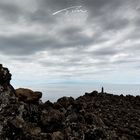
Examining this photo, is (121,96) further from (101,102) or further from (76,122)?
(76,122)

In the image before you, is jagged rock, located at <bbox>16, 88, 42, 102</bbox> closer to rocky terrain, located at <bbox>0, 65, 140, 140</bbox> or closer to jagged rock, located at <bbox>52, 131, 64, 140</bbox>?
rocky terrain, located at <bbox>0, 65, 140, 140</bbox>

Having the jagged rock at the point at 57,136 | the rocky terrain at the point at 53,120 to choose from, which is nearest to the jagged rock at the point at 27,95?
the rocky terrain at the point at 53,120

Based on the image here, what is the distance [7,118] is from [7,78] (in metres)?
5.50

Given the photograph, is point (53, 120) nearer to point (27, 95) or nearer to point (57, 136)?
point (57, 136)

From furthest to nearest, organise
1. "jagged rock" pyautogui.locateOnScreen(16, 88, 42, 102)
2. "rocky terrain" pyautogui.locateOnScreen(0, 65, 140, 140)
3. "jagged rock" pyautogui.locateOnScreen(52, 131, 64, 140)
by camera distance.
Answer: "jagged rock" pyautogui.locateOnScreen(16, 88, 42, 102) → "rocky terrain" pyautogui.locateOnScreen(0, 65, 140, 140) → "jagged rock" pyautogui.locateOnScreen(52, 131, 64, 140)

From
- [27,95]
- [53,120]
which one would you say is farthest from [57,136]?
[27,95]

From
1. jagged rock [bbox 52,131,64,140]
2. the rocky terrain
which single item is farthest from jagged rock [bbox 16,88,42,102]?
jagged rock [bbox 52,131,64,140]

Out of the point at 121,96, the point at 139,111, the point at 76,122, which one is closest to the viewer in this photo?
the point at 76,122

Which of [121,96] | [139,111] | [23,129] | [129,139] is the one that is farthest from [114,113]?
[23,129]

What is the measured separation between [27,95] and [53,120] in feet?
19.5

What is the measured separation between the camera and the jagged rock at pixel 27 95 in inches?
1314

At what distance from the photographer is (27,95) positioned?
1331 inches

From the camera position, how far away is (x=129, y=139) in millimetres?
31250

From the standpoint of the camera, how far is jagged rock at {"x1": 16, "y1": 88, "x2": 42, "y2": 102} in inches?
1314
